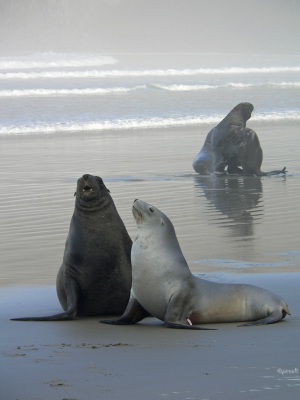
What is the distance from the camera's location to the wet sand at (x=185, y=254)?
13.5 ft

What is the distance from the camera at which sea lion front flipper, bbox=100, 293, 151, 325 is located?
5500mm

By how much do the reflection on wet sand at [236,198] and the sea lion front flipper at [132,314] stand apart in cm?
309

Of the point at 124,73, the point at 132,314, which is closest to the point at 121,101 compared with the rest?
the point at 124,73

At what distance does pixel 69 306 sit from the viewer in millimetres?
5793

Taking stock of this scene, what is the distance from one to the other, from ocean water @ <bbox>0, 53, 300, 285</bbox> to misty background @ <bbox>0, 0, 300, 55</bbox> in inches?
2490

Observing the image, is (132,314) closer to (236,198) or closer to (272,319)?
(272,319)

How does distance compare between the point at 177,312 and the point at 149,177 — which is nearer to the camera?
the point at 177,312

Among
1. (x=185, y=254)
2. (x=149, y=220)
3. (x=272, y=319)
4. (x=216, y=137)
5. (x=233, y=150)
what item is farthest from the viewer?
(x=216, y=137)

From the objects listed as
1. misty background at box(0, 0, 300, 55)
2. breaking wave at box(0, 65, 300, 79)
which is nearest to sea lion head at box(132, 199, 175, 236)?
breaking wave at box(0, 65, 300, 79)

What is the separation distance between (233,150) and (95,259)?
7.43 m

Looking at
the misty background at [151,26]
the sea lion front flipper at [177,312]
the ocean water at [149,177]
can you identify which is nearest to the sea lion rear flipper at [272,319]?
the sea lion front flipper at [177,312]

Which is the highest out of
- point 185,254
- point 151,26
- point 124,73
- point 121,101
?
point 151,26

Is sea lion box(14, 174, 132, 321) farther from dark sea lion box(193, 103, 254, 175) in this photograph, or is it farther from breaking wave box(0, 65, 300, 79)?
breaking wave box(0, 65, 300, 79)

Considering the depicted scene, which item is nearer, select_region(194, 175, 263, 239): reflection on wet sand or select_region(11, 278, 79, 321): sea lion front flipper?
select_region(11, 278, 79, 321): sea lion front flipper
